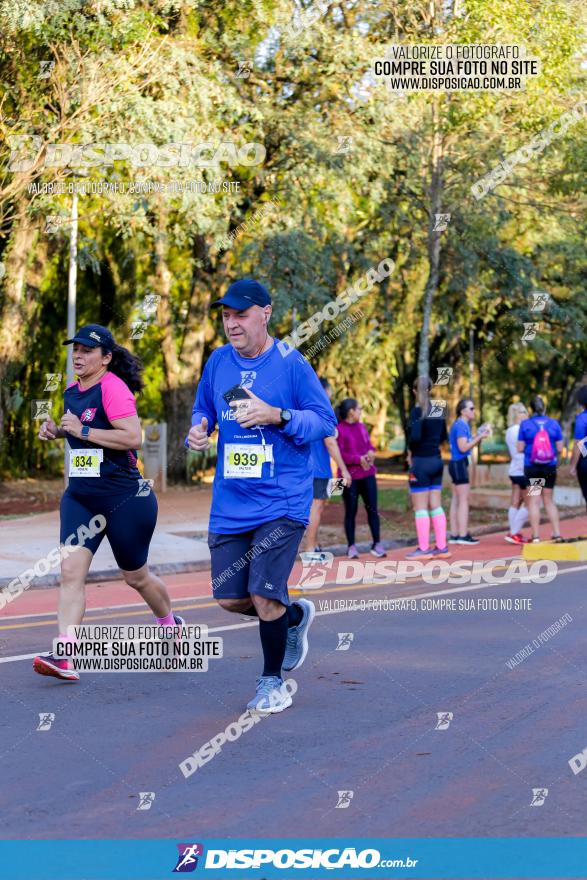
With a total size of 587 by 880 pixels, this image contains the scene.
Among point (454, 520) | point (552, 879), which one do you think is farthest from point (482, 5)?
point (552, 879)

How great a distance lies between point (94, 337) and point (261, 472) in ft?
4.78

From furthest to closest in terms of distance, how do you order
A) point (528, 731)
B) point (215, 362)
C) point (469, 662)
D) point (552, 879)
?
point (469, 662) < point (215, 362) < point (528, 731) < point (552, 879)

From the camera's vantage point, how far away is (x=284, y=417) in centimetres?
613

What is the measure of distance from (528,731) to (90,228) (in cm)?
2132

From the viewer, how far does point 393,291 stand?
3016 centimetres

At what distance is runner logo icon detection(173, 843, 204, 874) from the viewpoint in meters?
4.31

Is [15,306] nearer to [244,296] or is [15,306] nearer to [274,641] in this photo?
[244,296]

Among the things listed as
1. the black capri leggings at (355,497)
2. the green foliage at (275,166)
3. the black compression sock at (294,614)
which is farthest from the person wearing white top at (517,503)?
the black compression sock at (294,614)

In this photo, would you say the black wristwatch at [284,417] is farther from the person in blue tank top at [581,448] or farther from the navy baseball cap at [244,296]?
the person in blue tank top at [581,448]

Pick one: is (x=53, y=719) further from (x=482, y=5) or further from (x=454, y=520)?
(x=482, y=5)

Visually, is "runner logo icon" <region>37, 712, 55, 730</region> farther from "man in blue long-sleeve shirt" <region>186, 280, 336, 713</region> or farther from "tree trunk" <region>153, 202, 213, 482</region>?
"tree trunk" <region>153, 202, 213, 482</region>

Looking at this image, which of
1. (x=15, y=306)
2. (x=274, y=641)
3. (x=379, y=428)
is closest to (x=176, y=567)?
(x=274, y=641)

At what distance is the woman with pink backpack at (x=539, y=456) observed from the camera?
15.5 m

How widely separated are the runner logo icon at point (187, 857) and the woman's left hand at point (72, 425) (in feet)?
10.2
